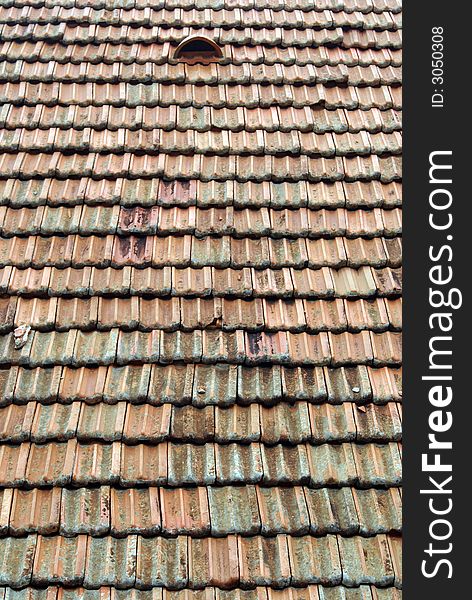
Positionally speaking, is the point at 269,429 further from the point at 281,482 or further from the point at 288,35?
the point at 288,35

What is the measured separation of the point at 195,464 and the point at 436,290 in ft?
5.24

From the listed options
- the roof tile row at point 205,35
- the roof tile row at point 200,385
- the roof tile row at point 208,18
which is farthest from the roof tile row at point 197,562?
the roof tile row at point 208,18

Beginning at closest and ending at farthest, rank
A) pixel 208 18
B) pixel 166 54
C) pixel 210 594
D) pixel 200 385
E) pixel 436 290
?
pixel 210 594
pixel 436 290
pixel 200 385
pixel 166 54
pixel 208 18

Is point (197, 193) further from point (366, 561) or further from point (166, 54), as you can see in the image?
point (366, 561)

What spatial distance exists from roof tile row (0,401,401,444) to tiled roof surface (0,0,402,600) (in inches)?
0.5

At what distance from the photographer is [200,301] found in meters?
4.33

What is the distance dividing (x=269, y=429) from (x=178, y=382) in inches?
22.9

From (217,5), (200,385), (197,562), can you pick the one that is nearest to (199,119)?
(217,5)

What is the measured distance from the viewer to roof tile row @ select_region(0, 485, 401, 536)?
3.65 meters

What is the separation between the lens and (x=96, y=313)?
4.28 m

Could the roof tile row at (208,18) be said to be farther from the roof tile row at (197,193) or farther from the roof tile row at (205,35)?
the roof tile row at (197,193)

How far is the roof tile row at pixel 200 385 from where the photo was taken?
401 centimetres

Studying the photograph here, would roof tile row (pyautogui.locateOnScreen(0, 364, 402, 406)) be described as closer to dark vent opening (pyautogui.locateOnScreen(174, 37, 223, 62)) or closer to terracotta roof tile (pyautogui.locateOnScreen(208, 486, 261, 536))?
terracotta roof tile (pyautogui.locateOnScreen(208, 486, 261, 536))

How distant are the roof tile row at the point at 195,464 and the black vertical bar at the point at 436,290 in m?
0.28
